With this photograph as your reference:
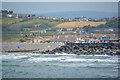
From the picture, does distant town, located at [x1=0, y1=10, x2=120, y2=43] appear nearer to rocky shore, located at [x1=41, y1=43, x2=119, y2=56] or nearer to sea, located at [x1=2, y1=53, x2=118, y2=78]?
rocky shore, located at [x1=41, y1=43, x2=119, y2=56]

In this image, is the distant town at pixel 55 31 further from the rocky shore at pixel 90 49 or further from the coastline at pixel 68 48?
the coastline at pixel 68 48

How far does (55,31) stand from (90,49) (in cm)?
1994

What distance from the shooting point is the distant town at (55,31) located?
5116 centimetres

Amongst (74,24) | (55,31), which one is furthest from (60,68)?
(74,24)

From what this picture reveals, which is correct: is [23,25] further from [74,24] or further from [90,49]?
[90,49]

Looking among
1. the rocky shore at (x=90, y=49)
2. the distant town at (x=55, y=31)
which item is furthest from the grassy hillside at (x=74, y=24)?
the rocky shore at (x=90, y=49)

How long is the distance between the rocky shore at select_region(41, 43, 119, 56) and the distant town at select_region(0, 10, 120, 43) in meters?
3.47

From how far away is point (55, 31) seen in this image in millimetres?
60250

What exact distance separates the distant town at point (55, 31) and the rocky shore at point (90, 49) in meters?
3.47

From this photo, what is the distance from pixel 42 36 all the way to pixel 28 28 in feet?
27.0

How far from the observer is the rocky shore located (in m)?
38.8

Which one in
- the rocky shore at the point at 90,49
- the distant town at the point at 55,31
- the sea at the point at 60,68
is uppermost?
the distant town at the point at 55,31

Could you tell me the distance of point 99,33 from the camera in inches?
2125

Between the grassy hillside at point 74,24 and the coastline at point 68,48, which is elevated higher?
the grassy hillside at point 74,24
